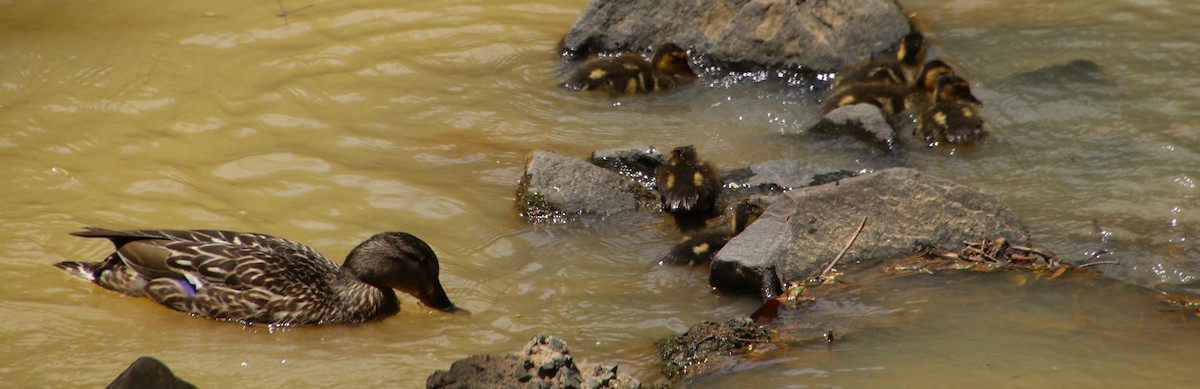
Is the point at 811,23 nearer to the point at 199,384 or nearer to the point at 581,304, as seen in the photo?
the point at 581,304

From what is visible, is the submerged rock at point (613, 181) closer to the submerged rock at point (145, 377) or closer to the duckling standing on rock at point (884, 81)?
the duckling standing on rock at point (884, 81)

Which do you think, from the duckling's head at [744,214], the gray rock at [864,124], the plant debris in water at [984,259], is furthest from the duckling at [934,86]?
the plant debris in water at [984,259]

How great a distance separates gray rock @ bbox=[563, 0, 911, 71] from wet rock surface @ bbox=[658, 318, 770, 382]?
11.8 ft

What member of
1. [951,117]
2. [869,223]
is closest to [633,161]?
[869,223]

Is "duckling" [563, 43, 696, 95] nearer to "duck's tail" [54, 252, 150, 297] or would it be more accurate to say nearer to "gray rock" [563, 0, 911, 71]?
"gray rock" [563, 0, 911, 71]

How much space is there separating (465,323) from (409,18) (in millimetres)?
4023

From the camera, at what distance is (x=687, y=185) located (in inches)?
208

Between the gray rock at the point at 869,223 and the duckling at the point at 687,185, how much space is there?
509 mm

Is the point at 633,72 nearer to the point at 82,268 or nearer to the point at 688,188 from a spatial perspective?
the point at 688,188

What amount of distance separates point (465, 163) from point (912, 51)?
2.83 m

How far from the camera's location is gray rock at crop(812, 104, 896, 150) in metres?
6.12

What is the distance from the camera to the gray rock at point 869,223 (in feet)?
15.1

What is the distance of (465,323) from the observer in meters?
4.49

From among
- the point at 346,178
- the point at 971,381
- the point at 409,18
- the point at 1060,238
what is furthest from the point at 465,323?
the point at 409,18
